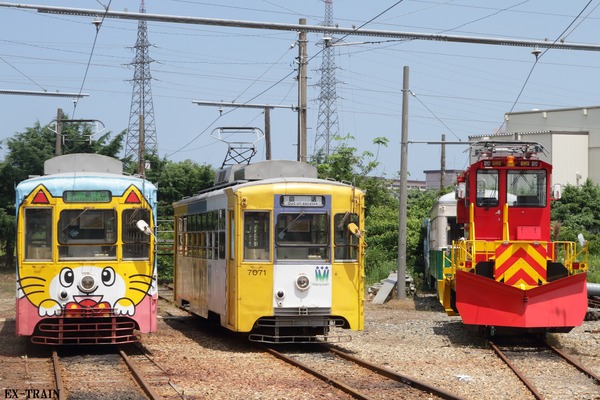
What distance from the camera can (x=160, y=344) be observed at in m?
18.2

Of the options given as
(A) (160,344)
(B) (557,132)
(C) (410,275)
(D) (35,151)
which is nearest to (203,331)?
(A) (160,344)

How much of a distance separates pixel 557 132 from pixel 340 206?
4310cm

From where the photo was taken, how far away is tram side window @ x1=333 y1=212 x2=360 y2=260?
671 inches

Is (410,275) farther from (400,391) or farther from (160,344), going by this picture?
(400,391)

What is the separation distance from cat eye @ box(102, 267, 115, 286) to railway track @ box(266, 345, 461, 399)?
9.45 ft

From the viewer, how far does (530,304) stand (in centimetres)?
1723

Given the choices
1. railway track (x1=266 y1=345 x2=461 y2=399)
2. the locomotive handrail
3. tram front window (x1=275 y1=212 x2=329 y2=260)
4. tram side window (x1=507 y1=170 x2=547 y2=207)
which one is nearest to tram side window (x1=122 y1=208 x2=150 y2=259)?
tram front window (x1=275 y1=212 x2=329 y2=260)

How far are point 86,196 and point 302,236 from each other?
363 centimetres

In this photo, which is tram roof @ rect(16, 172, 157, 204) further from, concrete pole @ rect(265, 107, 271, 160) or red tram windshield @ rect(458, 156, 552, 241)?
concrete pole @ rect(265, 107, 271, 160)

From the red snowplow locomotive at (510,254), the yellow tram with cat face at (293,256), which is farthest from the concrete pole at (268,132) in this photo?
the yellow tram with cat face at (293,256)

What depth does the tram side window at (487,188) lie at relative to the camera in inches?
779

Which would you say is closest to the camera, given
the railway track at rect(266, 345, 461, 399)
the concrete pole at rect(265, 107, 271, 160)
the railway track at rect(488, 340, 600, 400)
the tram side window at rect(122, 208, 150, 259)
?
the railway track at rect(266, 345, 461, 399)

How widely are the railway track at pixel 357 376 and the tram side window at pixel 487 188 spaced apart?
4777mm

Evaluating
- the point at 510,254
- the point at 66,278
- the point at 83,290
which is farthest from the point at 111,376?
the point at 510,254
